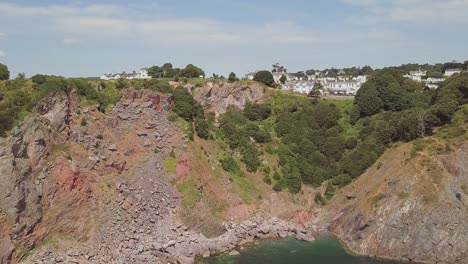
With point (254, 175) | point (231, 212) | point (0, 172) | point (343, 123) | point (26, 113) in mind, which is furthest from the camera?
point (343, 123)

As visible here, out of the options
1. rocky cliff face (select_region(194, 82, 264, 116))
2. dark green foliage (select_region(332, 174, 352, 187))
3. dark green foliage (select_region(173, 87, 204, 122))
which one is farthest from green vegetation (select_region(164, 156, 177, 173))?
dark green foliage (select_region(332, 174, 352, 187))

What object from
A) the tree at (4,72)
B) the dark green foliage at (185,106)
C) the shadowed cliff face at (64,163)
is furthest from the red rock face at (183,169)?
the tree at (4,72)

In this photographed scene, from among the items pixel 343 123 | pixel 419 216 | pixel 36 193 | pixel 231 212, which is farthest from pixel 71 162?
pixel 343 123

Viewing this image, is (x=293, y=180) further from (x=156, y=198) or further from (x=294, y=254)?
(x=156, y=198)

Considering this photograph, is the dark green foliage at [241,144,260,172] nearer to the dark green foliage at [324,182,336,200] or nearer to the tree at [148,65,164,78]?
Result: the dark green foliage at [324,182,336,200]

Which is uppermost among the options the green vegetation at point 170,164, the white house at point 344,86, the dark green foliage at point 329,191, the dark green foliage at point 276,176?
the white house at point 344,86

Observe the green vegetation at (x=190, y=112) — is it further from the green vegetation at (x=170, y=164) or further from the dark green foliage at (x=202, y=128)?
the green vegetation at (x=170, y=164)

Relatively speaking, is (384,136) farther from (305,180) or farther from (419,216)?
(419,216)
